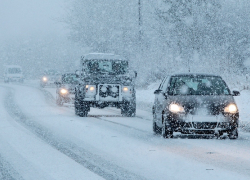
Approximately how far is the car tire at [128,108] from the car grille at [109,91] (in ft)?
1.75

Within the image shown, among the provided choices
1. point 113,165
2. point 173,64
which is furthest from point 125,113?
point 173,64

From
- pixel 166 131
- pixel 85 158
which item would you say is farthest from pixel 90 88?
pixel 85 158

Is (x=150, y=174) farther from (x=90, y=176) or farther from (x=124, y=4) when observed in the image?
(x=124, y=4)

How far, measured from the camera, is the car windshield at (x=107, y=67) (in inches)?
792

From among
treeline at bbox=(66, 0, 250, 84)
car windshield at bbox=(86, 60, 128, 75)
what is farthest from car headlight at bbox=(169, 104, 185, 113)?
treeline at bbox=(66, 0, 250, 84)

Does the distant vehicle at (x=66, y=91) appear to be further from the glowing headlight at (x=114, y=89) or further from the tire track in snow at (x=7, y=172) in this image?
the tire track in snow at (x=7, y=172)

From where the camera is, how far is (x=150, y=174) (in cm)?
815

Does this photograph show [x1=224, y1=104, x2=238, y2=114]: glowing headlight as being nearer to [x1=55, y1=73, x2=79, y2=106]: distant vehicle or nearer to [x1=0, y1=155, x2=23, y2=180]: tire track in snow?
[x1=0, y1=155, x2=23, y2=180]: tire track in snow

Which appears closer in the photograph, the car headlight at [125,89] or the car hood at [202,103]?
the car hood at [202,103]

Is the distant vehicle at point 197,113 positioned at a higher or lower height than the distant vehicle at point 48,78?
higher

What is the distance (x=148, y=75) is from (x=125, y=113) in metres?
19.0

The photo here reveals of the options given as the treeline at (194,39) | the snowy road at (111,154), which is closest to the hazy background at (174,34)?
the treeline at (194,39)

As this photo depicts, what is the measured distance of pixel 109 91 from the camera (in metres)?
18.8

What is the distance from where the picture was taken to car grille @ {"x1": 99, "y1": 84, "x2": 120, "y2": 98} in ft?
61.6
